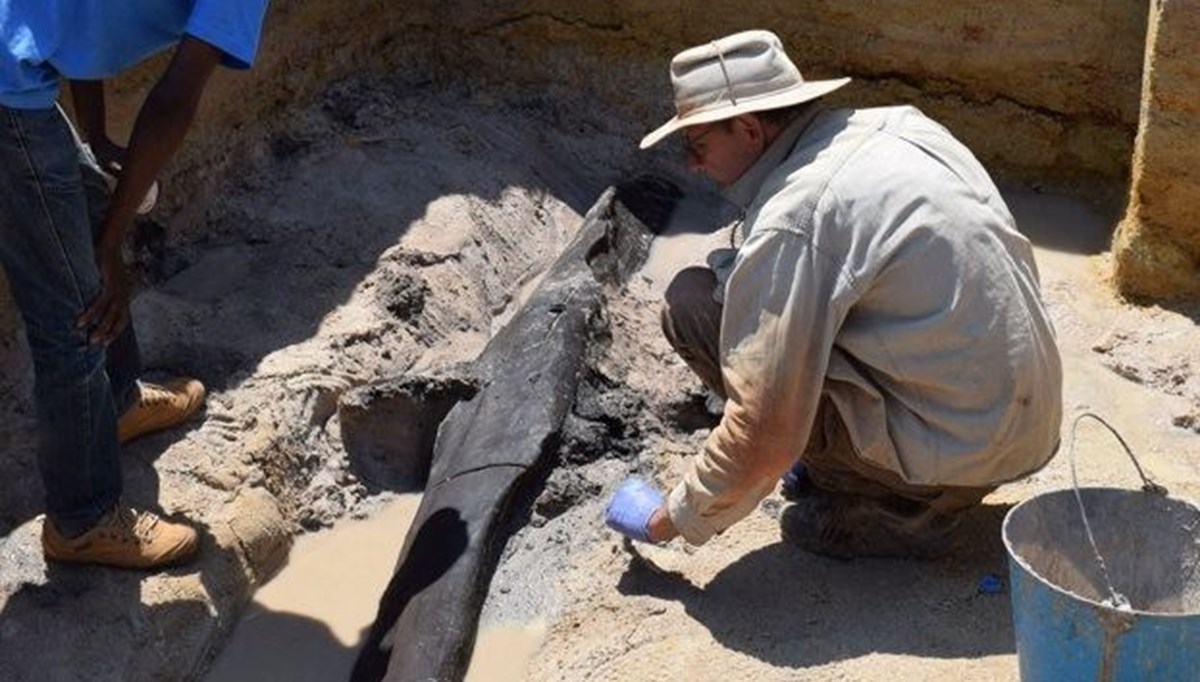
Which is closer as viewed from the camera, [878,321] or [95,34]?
[95,34]

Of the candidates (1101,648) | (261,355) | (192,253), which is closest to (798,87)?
(1101,648)

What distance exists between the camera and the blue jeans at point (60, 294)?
141 inches

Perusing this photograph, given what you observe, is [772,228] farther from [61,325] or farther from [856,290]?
[61,325]

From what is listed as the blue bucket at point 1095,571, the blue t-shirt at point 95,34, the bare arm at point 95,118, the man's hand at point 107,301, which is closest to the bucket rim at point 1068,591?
the blue bucket at point 1095,571

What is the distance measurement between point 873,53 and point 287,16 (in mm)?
2326

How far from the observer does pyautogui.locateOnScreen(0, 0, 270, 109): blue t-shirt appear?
338cm

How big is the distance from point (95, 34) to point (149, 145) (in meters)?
0.25

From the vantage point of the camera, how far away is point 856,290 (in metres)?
3.54

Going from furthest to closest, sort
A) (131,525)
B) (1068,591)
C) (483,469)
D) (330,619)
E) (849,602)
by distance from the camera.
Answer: (483,469), (330,619), (131,525), (849,602), (1068,591)

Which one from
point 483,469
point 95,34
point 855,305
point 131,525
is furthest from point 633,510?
point 95,34

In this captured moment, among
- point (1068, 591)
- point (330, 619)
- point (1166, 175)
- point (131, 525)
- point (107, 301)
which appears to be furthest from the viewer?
point (1166, 175)

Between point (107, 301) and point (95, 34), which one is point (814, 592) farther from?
point (95, 34)

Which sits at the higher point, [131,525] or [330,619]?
[131,525]

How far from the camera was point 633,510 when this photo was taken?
403 cm
